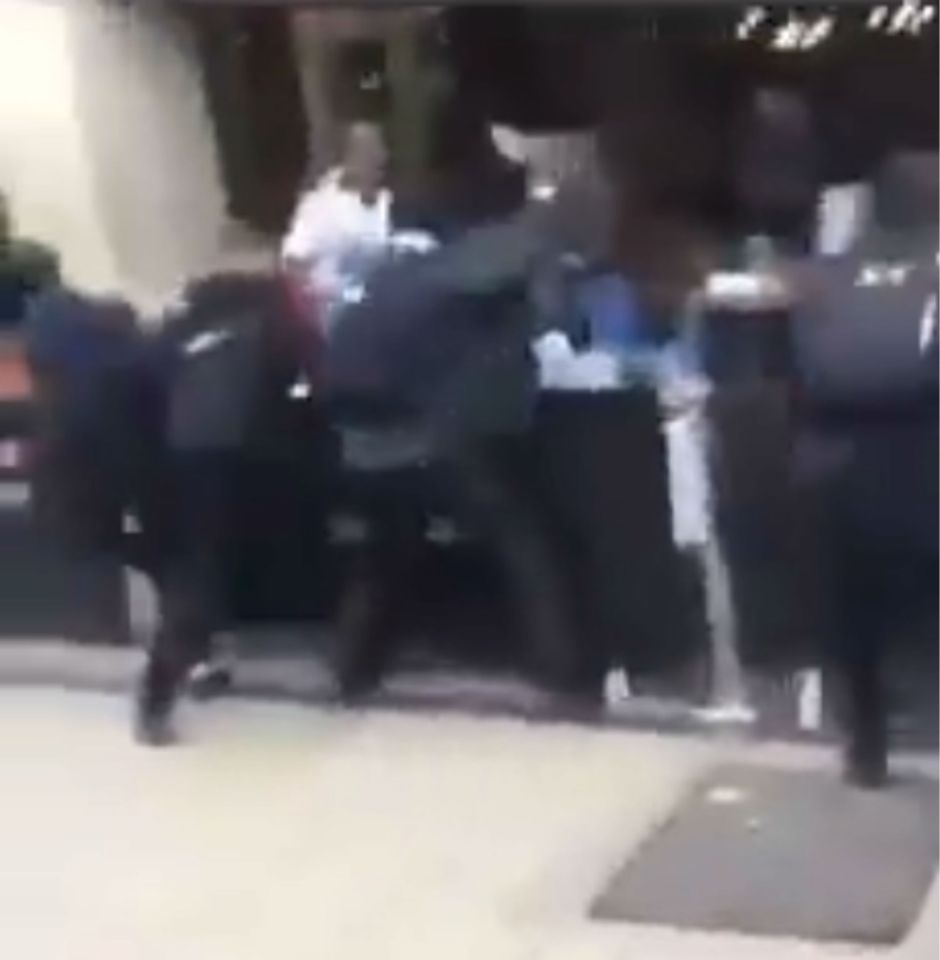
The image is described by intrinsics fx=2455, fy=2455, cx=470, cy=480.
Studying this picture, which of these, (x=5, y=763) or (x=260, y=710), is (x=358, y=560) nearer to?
(x=260, y=710)

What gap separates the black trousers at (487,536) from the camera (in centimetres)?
145

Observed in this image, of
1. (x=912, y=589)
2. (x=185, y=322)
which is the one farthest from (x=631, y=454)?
(x=185, y=322)

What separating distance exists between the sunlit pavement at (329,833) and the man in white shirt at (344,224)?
28 cm

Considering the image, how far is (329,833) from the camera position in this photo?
1.54 meters

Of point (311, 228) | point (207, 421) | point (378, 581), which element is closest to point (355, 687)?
point (378, 581)

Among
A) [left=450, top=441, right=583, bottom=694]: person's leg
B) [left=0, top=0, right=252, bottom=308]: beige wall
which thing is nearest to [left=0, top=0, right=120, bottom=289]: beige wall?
[left=0, top=0, right=252, bottom=308]: beige wall

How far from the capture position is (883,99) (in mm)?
1339

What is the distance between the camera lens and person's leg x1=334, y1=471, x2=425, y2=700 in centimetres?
146

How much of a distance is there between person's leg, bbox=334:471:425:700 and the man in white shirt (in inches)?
4.3

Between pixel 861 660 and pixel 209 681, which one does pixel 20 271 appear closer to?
pixel 209 681

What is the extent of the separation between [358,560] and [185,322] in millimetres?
179

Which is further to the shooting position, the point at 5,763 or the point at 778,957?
the point at 5,763

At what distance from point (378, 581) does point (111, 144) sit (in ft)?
1.00

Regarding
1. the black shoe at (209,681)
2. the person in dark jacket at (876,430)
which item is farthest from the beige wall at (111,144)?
the person in dark jacket at (876,430)
